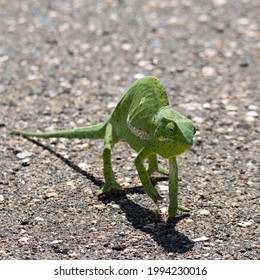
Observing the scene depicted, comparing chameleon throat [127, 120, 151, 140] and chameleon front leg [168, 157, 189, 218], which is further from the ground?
→ chameleon throat [127, 120, 151, 140]

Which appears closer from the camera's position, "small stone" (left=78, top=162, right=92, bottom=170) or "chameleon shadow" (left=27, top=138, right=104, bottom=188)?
"chameleon shadow" (left=27, top=138, right=104, bottom=188)

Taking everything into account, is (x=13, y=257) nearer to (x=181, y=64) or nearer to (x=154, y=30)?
(x=181, y=64)

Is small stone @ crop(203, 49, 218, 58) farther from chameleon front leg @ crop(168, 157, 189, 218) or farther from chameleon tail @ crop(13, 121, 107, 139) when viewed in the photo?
chameleon front leg @ crop(168, 157, 189, 218)

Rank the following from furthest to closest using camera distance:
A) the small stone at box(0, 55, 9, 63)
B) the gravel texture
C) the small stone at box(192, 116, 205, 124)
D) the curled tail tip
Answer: the small stone at box(0, 55, 9, 63), the small stone at box(192, 116, 205, 124), the curled tail tip, the gravel texture

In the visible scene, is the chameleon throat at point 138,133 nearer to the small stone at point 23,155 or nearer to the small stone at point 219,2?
the small stone at point 23,155

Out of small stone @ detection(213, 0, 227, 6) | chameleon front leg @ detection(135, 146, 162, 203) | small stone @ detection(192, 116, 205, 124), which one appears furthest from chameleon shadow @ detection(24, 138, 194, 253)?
small stone @ detection(213, 0, 227, 6)

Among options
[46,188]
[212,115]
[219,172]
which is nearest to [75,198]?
[46,188]
